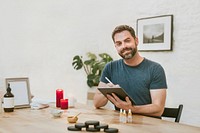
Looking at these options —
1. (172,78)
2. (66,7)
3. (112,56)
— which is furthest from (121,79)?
(66,7)

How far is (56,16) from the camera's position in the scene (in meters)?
5.15

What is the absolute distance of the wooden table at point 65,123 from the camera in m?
1.71

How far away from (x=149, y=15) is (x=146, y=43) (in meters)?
0.37

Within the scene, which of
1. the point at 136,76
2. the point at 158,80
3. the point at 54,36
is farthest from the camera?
the point at 54,36

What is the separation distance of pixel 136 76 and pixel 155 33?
4.77ft

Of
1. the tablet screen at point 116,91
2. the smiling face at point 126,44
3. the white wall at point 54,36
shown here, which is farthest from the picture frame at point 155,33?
the tablet screen at point 116,91

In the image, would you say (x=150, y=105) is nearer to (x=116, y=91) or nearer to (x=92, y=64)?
(x=116, y=91)

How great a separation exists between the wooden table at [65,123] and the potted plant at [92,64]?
2049 millimetres

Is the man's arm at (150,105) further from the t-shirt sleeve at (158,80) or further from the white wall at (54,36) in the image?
the white wall at (54,36)

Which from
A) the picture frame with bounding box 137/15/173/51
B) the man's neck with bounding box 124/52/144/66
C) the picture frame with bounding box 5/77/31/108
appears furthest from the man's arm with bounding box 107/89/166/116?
the picture frame with bounding box 137/15/173/51

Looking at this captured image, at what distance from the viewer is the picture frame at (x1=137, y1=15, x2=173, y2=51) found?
367cm

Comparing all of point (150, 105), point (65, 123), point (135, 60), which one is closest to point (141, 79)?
point (135, 60)

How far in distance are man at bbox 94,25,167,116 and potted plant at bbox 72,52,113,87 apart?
1711 millimetres

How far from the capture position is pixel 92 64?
14.7 feet
